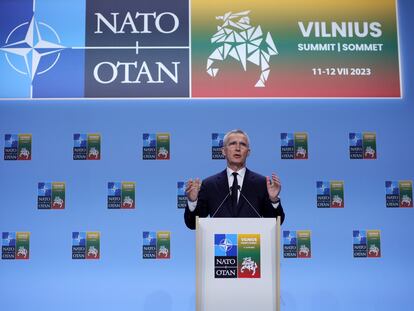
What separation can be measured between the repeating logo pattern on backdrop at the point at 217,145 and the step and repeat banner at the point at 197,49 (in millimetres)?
351

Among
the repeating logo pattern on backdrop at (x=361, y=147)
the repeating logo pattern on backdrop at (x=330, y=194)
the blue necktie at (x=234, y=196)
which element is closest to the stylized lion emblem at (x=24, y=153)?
the blue necktie at (x=234, y=196)

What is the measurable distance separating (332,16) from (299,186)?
58.7 inches

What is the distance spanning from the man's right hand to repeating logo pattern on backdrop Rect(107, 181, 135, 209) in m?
1.23

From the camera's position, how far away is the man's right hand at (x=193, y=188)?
10.0 feet

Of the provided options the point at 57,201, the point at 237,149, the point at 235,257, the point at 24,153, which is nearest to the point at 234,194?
the point at 237,149

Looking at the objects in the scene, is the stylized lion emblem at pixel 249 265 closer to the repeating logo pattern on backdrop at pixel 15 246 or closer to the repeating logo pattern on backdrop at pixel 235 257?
the repeating logo pattern on backdrop at pixel 235 257

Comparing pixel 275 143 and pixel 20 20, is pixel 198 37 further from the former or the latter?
pixel 20 20

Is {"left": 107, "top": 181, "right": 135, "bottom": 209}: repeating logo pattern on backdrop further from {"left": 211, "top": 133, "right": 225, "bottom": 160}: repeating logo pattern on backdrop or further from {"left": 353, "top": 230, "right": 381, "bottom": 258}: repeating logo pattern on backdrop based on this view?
{"left": 353, "top": 230, "right": 381, "bottom": 258}: repeating logo pattern on backdrop

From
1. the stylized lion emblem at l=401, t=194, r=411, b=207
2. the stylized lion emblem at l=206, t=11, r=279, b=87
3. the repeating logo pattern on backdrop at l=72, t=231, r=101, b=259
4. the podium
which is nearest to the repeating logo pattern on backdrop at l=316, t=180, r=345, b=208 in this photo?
the stylized lion emblem at l=401, t=194, r=411, b=207

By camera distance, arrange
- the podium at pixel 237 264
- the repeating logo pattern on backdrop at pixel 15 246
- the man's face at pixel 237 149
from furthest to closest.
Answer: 1. the repeating logo pattern on backdrop at pixel 15 246
2. the man's face at pixel 237 149
3. the podium at pixel 237 264

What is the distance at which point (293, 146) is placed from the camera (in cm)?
435

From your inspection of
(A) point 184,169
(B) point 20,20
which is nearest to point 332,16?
(A) point 184,169

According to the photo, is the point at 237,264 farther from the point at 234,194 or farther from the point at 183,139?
the point at 183,139

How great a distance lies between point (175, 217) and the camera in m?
4.27
